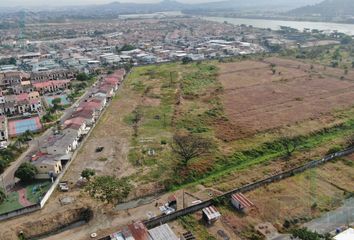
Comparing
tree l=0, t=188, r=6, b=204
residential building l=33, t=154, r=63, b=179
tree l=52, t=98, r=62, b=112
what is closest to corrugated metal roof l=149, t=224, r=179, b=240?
residential building l=33, t=154, r=63, b=179

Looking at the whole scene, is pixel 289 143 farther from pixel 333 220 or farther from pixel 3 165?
pixel 3 165

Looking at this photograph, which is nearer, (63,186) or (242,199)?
(242,199)

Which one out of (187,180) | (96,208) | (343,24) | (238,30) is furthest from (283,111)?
(343,24)

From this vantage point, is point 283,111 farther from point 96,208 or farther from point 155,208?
point 96,208

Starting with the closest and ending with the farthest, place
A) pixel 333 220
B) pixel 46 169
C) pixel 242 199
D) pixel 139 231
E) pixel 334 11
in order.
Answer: pixel 139 231 → pixel 333 220 → pixel 242 199 → pixel 46 169 → pixel 334 11

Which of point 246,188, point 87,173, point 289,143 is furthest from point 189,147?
point 289,143

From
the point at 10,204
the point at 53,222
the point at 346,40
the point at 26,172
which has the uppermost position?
the point at 346,40
